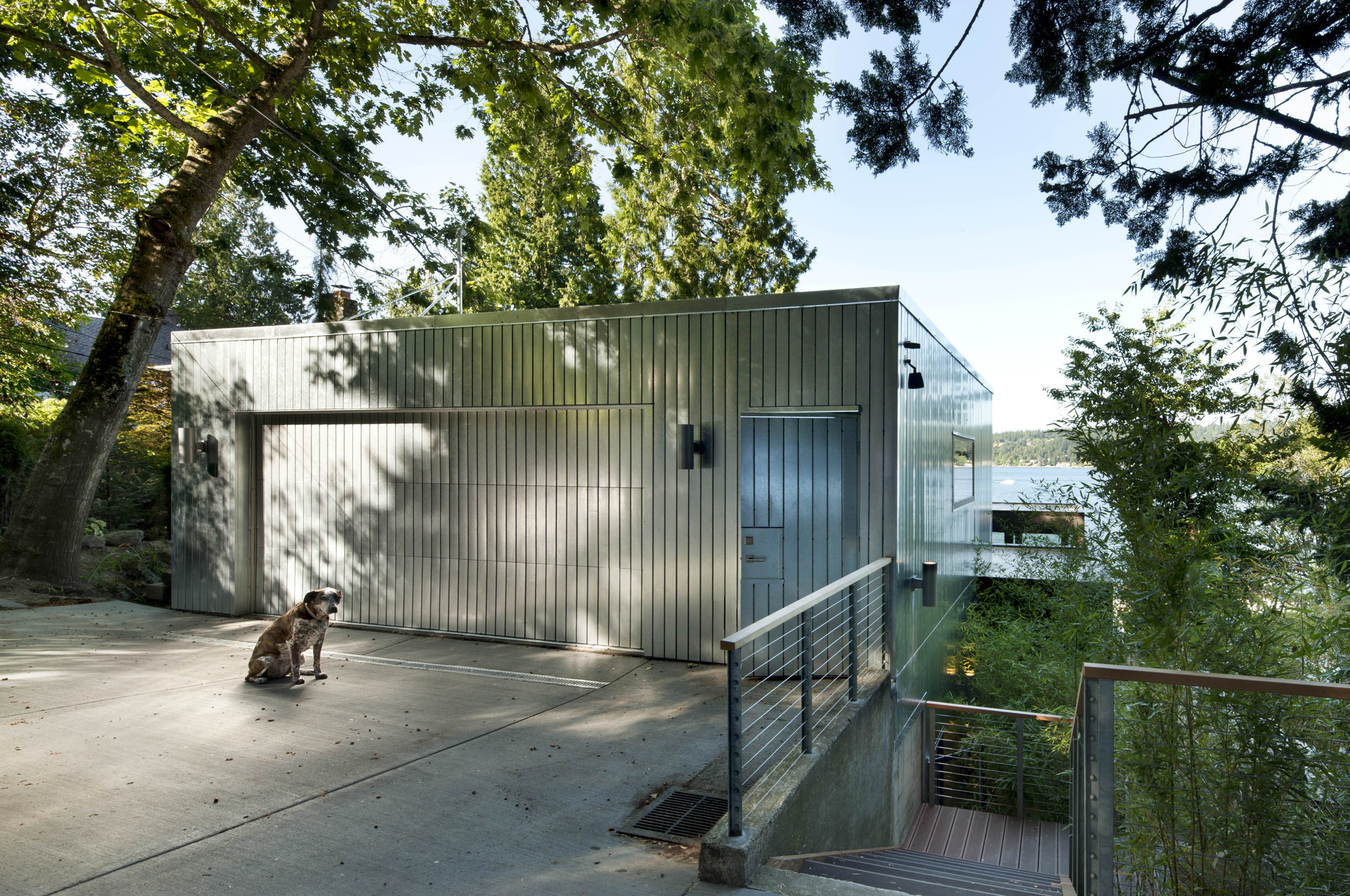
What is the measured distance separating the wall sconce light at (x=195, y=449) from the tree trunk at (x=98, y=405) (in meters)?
1.59

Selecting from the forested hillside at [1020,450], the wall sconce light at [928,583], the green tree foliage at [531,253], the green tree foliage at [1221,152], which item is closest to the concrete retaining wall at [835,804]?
the wall sconce light at [928,583]

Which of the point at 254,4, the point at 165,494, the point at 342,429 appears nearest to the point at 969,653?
the point at 342,429

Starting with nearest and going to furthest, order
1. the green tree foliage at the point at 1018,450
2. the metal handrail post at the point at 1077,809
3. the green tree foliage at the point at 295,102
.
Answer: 1. the metal handrail post at the point at 1077,809
2. the green tree foliage at the point at 295,102
3. the green tree foliage at the point at 1018,450

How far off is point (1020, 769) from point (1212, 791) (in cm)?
411

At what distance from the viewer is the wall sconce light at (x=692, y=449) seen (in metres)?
5.67

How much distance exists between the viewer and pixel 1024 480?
18.0 m

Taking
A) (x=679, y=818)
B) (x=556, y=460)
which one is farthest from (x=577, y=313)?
(x=679, y=818)

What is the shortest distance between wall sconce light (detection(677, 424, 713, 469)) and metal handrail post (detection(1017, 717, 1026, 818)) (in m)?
3.65

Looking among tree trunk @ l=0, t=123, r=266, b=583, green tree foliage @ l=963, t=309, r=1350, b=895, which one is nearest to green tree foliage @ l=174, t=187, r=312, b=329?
tree trunk @ l=0, t=123, r=266, b=583

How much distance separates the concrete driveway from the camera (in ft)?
8.82

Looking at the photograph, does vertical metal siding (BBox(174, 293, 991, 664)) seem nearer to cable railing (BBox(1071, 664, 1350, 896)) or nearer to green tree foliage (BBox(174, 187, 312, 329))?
cable railing (BBox(1071, 664, 1350, 896))

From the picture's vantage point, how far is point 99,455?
8.62 m

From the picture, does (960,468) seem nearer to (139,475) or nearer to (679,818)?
(679,818)

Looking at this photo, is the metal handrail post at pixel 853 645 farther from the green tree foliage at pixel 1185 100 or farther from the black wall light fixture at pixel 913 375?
the green tree foliage at pixel 1185 100
